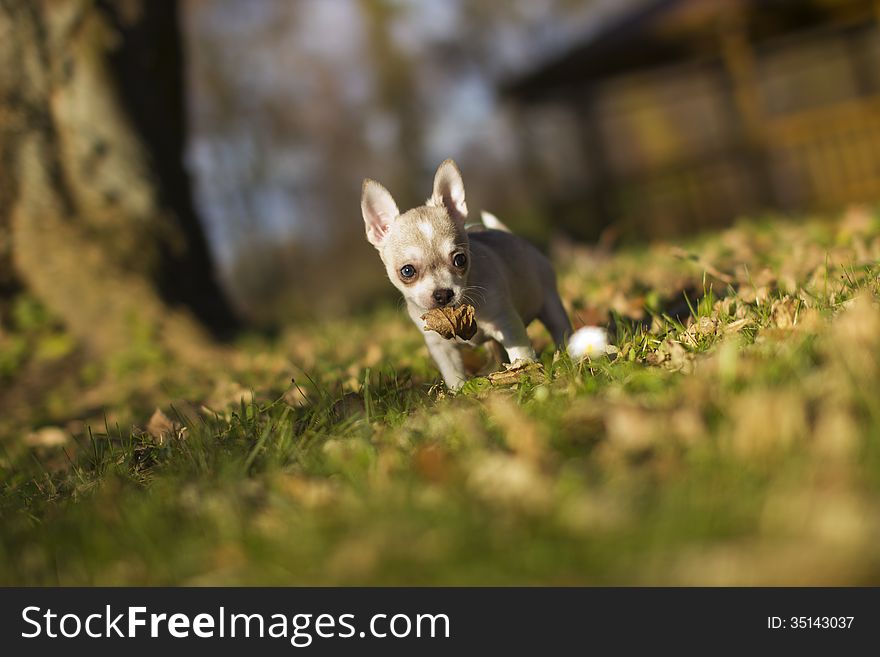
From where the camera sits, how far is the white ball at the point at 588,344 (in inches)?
140

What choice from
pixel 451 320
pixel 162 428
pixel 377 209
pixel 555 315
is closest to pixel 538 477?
pixel 451 320

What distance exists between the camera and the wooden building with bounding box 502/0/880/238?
13.4 m

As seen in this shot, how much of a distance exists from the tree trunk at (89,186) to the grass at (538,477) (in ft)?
12.4

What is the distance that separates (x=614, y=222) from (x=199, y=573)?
534 inches

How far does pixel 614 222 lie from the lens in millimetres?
14719

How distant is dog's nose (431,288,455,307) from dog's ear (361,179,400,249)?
60cm

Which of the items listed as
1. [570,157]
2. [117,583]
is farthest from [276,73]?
[117,583]

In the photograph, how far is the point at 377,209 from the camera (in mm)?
4012

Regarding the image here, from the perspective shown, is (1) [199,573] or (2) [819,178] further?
(2) [819,178]

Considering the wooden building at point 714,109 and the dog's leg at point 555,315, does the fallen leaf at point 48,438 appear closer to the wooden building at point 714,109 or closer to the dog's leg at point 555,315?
the dog's leg at point 555,315

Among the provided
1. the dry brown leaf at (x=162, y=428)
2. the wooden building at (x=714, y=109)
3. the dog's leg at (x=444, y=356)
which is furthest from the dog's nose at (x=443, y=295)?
the wooden building at (x=714, y=109)

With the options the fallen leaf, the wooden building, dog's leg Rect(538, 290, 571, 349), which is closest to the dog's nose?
dog's leg Rect(538, 290, 571, 349)

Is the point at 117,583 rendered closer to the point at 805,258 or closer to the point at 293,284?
the point at 805,258

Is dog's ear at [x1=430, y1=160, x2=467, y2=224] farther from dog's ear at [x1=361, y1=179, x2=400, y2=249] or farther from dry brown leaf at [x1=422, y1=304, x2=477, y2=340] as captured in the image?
dry brown leaf at [x1=422, y1=304, x2=477, y2=340]
